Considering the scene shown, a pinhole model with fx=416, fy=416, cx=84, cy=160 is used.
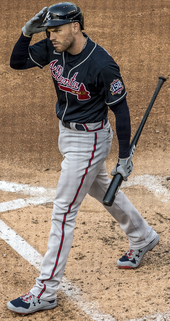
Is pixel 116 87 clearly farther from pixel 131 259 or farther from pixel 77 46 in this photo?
pixel 131 259

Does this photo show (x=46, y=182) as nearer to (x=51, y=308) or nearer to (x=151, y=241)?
(x=151, y=241)

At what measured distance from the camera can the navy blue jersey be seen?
2549 mm

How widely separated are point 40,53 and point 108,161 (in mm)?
2255

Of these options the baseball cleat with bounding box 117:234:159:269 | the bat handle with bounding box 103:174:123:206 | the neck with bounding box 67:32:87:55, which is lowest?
the baseball cleat with bounding box 117:234:159:269

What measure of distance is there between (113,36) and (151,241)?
5.22 metres

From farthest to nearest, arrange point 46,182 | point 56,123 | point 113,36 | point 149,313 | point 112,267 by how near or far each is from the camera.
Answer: point 113,36
point 56,123
point 46,182
point 112,267
point 149,313

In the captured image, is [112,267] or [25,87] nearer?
[112,267]

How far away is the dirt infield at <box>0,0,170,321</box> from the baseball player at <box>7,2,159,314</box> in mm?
356

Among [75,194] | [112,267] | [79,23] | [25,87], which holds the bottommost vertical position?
[25,87]

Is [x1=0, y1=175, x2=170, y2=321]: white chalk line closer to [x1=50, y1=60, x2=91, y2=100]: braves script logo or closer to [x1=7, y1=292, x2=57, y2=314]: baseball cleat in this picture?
[x1=7, y1=292, x2=57, y2=314]: baseball cleat

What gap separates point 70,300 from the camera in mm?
2848

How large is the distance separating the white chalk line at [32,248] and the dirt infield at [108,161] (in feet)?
0.14

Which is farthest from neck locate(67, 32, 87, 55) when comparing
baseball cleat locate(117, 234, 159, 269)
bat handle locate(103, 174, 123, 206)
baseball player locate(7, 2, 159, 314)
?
baseball cleat locate(117, 234, 159, 269)

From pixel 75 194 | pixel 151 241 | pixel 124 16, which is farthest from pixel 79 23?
pixel 124 16
